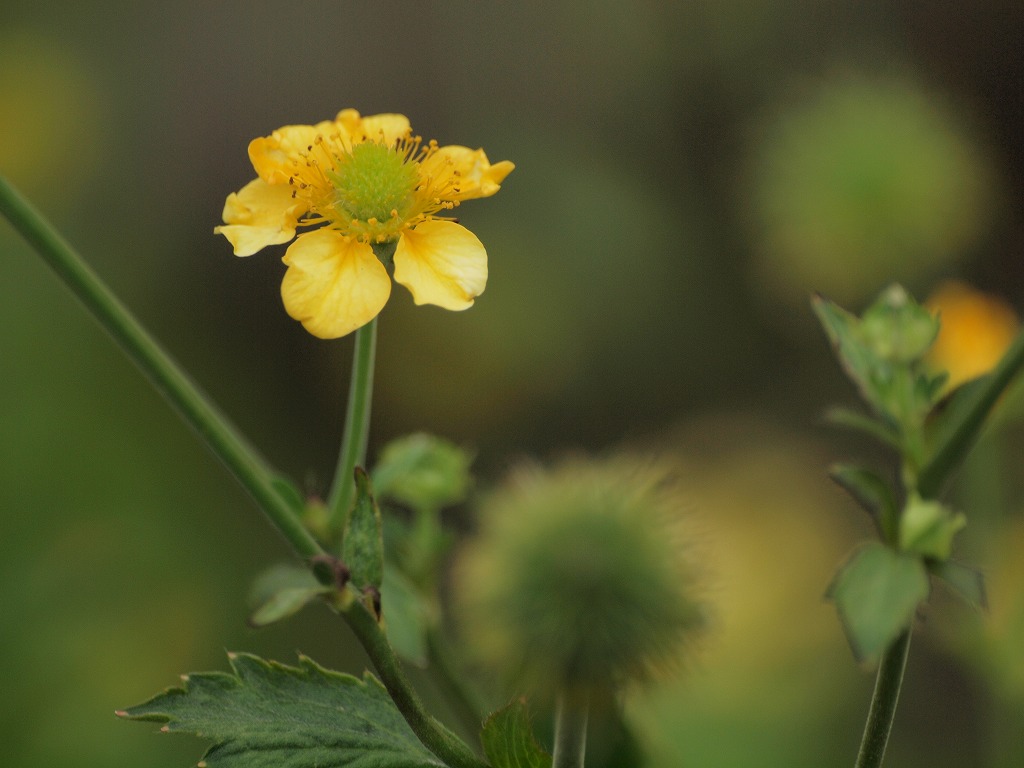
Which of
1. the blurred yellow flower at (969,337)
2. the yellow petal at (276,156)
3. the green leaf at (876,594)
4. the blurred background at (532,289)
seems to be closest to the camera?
the green leaf at (876,594)

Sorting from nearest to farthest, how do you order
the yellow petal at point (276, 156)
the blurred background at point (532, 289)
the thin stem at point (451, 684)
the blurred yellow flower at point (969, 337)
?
the yellow petal at point (276, 156)
the thin stem at point (451, 684)
the blurred yellow flower at point (969, 337)
the blurred background at point (532, 289)

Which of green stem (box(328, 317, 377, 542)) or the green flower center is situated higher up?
the green flower center

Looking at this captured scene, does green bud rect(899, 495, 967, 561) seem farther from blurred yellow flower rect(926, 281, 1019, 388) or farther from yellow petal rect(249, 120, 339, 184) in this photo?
blurred yellow flower rect(926, 281, 1019, 388)

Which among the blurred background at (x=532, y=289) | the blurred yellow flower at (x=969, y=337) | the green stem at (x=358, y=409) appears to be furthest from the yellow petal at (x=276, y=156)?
the blurred background at (x=532, y=289)

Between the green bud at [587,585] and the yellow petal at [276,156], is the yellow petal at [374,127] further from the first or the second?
the green bud at [587,585]

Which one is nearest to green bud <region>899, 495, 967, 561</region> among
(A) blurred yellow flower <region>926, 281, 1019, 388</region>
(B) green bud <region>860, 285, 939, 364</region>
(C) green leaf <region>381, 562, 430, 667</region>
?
(B) green bud <region>860, 285, 939, 364</region>

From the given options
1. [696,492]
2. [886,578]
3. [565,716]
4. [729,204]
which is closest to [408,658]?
[565,716]

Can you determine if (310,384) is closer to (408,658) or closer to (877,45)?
(877,45)

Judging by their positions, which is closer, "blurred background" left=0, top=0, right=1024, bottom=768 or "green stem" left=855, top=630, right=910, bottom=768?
"green stem" left=855, top=630, right=910, bottom=768
